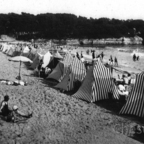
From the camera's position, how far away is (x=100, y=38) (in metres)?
115

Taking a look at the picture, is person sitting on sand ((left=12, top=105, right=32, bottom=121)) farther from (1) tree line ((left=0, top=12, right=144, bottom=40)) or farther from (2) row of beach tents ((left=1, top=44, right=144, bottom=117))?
(1) tree line ((left=0, top=12, right=144, bottom=40))

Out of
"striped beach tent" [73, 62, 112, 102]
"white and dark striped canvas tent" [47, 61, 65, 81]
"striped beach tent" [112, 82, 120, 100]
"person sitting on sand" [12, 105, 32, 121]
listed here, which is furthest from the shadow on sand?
"person sitting on sand" [12, 105, 32, 121]

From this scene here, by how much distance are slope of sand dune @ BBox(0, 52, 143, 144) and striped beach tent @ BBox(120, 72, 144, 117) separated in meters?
0.40

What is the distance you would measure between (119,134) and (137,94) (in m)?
1.87

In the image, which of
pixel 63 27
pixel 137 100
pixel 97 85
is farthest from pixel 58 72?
pixel 63 27

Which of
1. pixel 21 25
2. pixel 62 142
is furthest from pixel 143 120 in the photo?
pixel 21 25

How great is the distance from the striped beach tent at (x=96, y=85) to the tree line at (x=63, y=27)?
81.4 meters

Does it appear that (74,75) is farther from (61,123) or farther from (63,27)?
(63,27)

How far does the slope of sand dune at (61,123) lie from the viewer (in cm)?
546

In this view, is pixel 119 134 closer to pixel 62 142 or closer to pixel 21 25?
pixel 62 142

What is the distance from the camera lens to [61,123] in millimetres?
6395

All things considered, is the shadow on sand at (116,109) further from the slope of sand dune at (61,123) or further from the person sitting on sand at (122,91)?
the person sitting on sand at (122,91)

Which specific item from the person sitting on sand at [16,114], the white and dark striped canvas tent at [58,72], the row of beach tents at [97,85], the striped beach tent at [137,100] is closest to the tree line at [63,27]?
the white and dark striped canvas tent at [58,72]

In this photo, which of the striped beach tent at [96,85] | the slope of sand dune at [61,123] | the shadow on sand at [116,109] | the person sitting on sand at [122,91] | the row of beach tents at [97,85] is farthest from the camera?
the person sitting on sand at [122,91]
